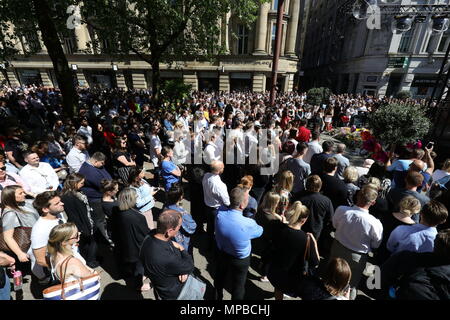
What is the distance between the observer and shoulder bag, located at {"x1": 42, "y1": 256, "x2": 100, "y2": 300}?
1.95 meters

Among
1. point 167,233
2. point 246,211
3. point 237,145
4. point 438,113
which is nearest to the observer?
point 167,233

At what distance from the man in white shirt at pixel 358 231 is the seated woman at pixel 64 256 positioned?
3.13 metres

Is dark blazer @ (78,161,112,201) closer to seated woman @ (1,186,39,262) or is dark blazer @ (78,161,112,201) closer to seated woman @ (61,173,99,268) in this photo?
seated woman @ (61,173,99,268)

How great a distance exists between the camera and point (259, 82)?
24734mm

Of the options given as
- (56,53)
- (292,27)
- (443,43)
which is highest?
(292,27)

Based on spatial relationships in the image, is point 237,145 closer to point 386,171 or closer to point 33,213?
point 386,171

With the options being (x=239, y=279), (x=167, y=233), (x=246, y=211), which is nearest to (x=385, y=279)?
(x=239, y=279)

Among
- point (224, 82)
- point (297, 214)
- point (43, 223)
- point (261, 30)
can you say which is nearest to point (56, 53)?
point (43, 223)

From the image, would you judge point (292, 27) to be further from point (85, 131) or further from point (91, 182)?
point (91, 182)

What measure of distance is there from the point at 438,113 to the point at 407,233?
355 inches

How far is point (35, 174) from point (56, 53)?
686cm

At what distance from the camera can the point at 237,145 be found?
5.40 meters

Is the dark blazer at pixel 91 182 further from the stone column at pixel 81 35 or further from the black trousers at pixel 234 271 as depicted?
the stone column at pixel 81 35

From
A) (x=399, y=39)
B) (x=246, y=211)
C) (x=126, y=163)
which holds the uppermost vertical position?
(x=399, y=39)
